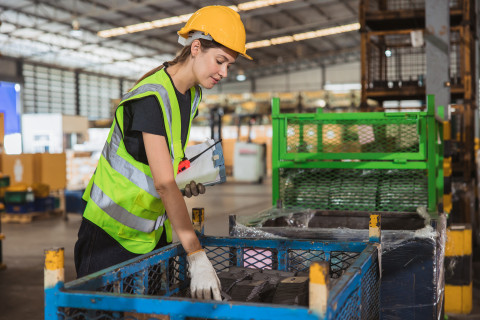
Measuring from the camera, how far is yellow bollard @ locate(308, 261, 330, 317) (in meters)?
1.11

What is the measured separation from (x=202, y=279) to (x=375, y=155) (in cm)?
244

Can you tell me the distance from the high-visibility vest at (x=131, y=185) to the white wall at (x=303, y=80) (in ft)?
105

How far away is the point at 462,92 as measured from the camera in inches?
237

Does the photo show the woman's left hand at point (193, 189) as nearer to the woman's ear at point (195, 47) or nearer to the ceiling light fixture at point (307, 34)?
the woman's ear at point (195, 47)

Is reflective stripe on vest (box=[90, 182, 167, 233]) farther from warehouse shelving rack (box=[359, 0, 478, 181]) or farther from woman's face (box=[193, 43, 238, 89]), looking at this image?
warehouse shelving rack (box=[359, 0, 478, 181])

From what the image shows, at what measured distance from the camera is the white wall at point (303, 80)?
108ft

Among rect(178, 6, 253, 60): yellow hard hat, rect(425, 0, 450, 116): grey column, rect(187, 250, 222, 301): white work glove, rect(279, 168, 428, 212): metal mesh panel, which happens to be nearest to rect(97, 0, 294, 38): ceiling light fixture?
rect(425, 0, 450, 116): grey column

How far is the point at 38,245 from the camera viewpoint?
7.29 metres

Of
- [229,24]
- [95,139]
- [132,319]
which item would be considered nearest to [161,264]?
[132,319]

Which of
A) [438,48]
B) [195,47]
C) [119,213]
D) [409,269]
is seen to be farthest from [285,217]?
[438,48]

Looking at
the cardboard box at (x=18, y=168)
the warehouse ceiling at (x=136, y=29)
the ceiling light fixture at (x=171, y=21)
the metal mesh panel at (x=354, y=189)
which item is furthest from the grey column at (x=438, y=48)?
the ceiling light fixture at (x=171, y=21)

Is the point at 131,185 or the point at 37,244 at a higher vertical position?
the point at 131,185

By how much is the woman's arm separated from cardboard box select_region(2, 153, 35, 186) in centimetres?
948

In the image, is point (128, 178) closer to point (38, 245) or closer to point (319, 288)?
point (319, 288)
